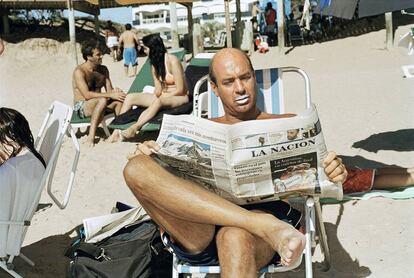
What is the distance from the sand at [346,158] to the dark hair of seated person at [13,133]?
29.6 inches

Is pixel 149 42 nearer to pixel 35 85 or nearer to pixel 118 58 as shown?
pixel 35 85

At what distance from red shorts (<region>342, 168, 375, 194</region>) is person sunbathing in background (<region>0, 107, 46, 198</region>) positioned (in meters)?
1.61

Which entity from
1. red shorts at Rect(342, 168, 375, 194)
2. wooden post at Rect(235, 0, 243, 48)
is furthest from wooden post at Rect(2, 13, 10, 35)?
red shorts at Rect(342, 168, 375, 194)

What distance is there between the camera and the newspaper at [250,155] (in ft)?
7.89

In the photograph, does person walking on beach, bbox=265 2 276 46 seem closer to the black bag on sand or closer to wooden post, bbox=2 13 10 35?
wooden post, bbox=2 13 10 35

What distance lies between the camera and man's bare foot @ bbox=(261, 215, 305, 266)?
2.12 meters

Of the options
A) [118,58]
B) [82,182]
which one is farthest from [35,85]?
[82,182]

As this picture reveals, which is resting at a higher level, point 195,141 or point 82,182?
point 195,141

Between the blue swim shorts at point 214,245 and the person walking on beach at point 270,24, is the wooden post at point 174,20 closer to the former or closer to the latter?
the person walking on beach at point 270,24

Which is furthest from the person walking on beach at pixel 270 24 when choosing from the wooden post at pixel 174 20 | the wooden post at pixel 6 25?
the wooden post at pixel 6 25

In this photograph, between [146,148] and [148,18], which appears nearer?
[146,148]

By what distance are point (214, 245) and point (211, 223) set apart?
0.16 metres

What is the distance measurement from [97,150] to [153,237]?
334cm

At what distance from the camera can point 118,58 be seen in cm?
1612
